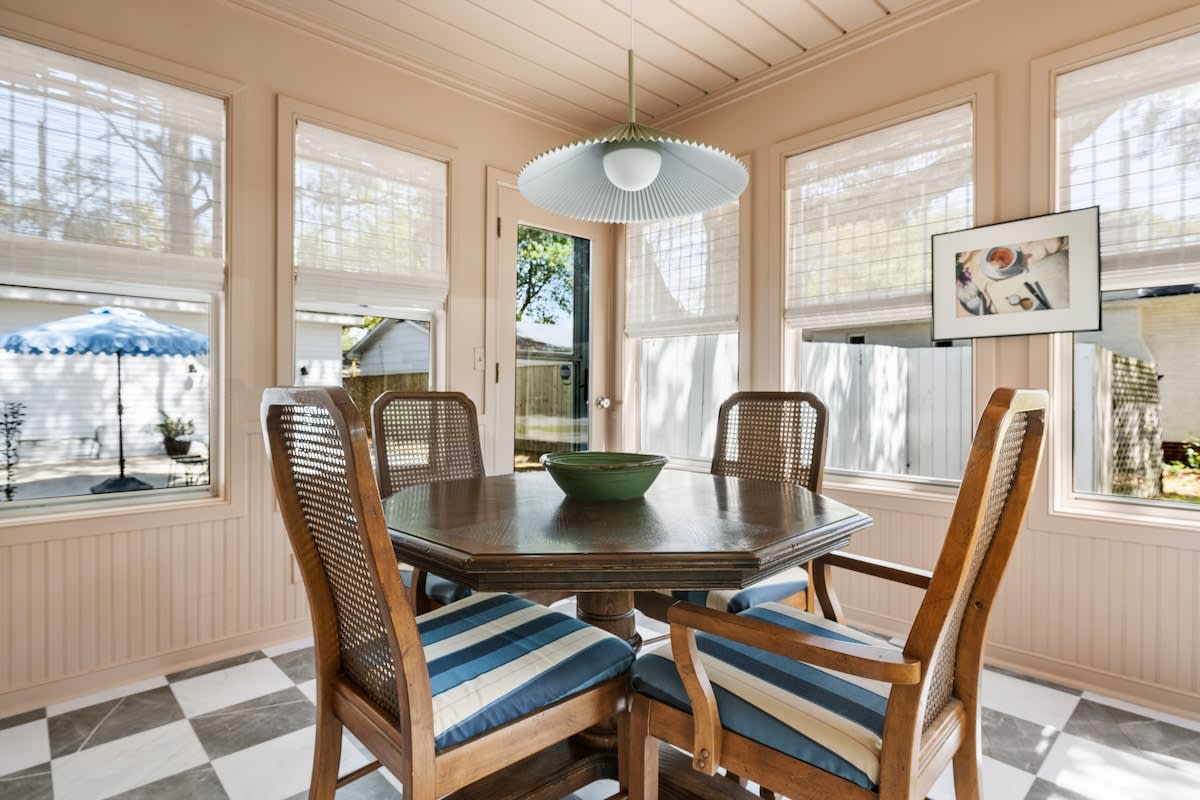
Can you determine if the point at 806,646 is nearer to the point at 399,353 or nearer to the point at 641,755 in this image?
the point at 641,755

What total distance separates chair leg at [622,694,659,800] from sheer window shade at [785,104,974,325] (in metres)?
2.29

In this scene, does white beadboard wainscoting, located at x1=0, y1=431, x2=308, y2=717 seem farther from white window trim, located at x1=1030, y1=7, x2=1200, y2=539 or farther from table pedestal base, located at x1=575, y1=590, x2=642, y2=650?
white window trim, located at x1=1030, y1=7, x2=1200, y2=539

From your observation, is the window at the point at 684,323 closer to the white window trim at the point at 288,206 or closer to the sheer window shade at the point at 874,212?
the sheer window shade at the point at 874,212

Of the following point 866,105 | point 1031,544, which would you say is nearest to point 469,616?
point 1031,544

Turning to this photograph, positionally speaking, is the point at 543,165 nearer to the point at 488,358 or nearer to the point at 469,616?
Result: the point at 469,616

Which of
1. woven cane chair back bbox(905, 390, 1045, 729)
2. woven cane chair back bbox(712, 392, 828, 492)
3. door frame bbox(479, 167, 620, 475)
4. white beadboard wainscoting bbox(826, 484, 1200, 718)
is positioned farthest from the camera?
door frame bbox(479, 167, 620, 475)

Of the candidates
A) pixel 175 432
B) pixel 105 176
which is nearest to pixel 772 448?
pixel 175 432

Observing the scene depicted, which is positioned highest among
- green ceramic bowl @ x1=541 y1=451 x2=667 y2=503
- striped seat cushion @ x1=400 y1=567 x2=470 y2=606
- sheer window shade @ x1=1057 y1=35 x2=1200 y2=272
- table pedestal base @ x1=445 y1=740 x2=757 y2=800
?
sheer window shade @ x1=1057 y1=35 x2=1200 y2=272

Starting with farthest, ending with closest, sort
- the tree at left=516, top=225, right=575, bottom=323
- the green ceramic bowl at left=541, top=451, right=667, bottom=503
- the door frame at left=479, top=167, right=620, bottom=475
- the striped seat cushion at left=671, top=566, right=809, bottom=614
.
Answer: the tree at left=516, top=225, right=575, bottom=323 < the door frame at left=479, top=167, right=620, bottom=475 < the striped seat cushion at left=671, top=566, right=809, bottom=614 < the green ceramic bowl at left=541, top=451, right=667, bottom=503

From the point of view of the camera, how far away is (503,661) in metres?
1.26

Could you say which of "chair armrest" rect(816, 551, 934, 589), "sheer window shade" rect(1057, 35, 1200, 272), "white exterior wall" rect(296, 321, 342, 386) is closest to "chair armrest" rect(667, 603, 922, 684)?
"chair armrest" rect(816, 551, 934, 589)

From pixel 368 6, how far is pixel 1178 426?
3.59 m

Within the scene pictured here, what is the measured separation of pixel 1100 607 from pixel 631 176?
2324 mm

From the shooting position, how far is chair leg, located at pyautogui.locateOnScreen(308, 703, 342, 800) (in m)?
1.24
